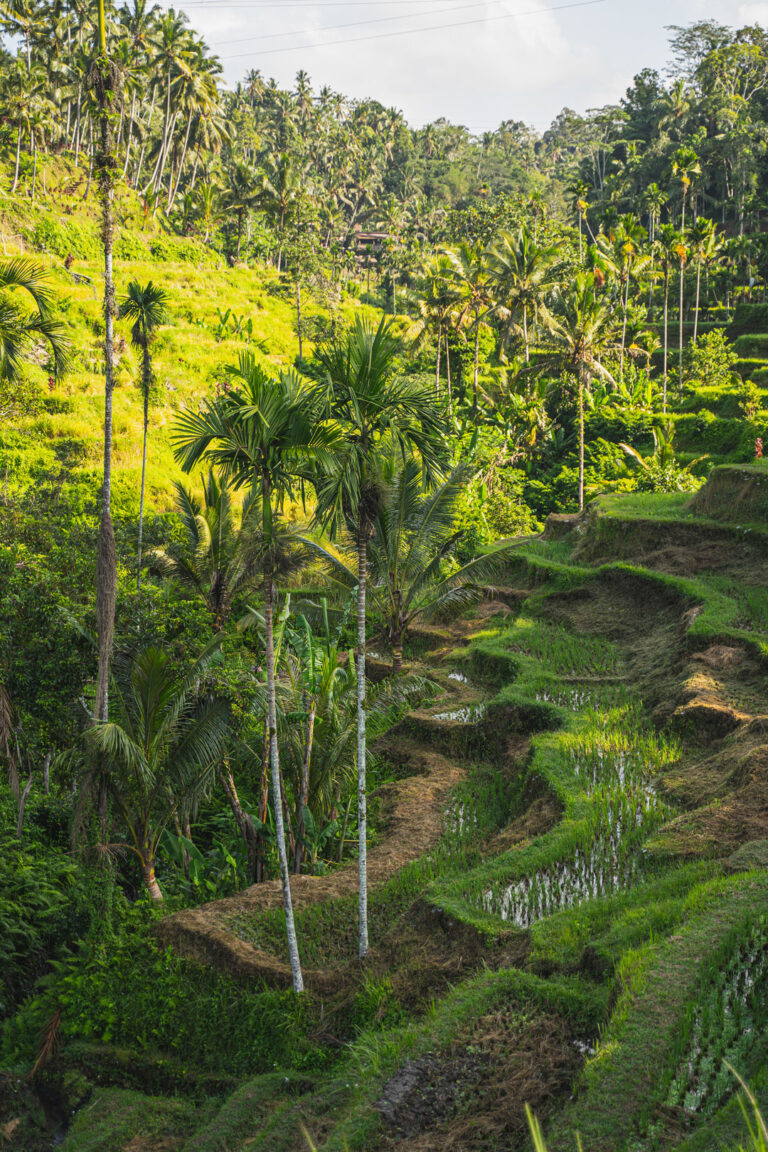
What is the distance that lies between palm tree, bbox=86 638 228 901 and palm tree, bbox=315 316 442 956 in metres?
3.02

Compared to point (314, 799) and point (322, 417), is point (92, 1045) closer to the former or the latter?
point (314, 799)

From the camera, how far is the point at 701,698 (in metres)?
12.9

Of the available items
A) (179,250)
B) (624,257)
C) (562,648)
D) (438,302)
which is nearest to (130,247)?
(179,250)

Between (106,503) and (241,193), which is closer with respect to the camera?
(106,503)

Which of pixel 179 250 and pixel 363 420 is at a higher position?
pixel 179 250

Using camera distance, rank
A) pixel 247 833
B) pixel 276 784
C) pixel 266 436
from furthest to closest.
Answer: pixel 247 833 < pixel 276 784 < pixel 266 436

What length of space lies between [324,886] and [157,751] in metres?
2.66

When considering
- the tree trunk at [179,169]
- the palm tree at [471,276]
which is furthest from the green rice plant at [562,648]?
the tree trunk at [179,169]

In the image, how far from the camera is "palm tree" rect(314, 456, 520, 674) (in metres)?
17.2

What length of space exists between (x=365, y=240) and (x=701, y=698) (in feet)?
235

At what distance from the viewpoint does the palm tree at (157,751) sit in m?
10.8

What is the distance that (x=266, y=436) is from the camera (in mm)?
8281

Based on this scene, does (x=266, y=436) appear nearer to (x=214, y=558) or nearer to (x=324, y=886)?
(x=324, y=886)

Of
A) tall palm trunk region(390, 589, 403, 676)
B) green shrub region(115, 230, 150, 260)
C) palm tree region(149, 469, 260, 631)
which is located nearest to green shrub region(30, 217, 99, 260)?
green shrub region(115, 230, 150, 260)
